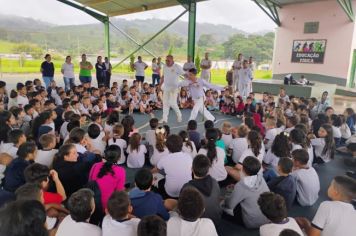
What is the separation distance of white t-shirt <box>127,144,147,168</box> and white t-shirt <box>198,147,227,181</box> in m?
1.08

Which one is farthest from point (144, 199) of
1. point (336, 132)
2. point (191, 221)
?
point (336, 132)

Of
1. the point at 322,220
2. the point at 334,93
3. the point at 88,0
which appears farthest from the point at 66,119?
the point at 334,93

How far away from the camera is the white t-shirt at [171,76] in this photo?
24.5 feet

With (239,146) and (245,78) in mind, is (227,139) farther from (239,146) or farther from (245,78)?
(245,78)

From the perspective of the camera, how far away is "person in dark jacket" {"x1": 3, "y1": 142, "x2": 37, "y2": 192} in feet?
9.36

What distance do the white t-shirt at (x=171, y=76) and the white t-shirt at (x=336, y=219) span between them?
5.53m

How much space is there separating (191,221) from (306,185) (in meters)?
1.90

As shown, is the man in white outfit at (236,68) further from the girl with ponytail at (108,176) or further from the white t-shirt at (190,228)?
the white t-shirt at (190,228)

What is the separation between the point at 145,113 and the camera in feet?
29.8

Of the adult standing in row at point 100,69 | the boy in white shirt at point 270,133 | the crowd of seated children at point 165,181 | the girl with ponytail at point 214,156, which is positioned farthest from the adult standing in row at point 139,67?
the girl with ponytail at point 214,156

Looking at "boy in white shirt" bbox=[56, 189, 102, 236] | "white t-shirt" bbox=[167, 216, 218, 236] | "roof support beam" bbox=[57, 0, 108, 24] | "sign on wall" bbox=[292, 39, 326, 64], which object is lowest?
"white t-shirt" bbox=[167, 216, 218, 236]

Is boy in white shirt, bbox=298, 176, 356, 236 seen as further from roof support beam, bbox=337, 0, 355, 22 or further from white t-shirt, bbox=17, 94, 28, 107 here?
roof support beam, bbox=337, 0, 355, 22

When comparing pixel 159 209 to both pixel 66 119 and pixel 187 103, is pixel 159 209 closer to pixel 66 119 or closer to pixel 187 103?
pixel 66 119

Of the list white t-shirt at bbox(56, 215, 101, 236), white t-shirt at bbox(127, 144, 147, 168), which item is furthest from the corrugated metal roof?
white t-shirt at bbox(56, 215, 101, 236)
